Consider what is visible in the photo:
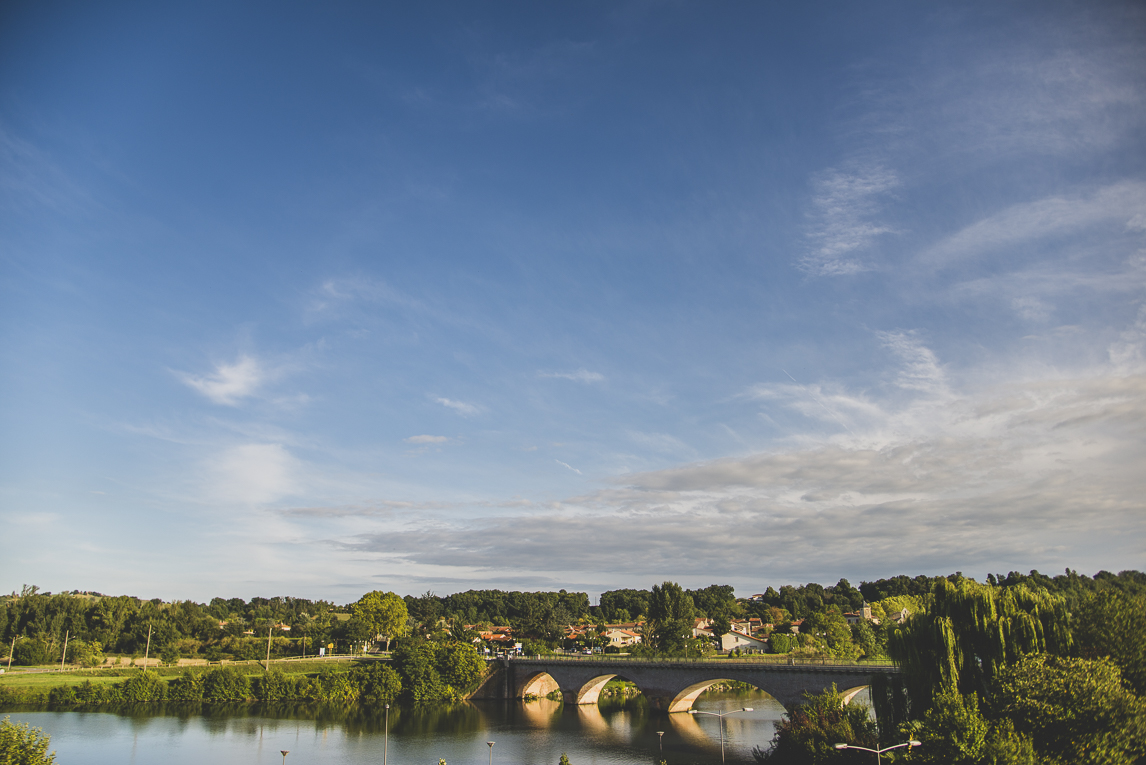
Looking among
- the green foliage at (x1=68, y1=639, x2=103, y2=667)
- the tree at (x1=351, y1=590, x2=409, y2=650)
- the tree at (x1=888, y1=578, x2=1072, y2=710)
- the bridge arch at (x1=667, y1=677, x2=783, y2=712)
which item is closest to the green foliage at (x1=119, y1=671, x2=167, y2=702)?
the green foliage at (x1=68, y1=639, x2=103, y2=667)

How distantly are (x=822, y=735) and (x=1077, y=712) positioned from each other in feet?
53.7

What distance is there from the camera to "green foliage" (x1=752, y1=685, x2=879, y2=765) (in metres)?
39.8

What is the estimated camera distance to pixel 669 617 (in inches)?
4099

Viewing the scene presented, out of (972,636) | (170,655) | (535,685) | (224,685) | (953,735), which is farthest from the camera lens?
(170,655)

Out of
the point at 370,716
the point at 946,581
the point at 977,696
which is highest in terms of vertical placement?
the point at 946,581

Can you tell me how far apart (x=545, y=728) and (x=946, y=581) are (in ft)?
138

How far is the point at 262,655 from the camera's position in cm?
9919

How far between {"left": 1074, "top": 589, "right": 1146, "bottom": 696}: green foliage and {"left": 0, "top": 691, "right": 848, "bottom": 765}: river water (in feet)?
76.6

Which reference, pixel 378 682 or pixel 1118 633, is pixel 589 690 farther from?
pixel 1118 633

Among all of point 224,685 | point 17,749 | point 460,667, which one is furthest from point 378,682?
point 17,749

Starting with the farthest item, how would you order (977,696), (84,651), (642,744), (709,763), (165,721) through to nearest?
(84,651), (165,721), (642,744), (709,763), (977,696)

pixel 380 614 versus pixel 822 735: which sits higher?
pixel 380 614

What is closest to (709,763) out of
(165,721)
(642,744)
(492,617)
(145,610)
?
(642,744)

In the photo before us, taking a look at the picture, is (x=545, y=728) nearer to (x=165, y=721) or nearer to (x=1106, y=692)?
(x=165, y=721)
